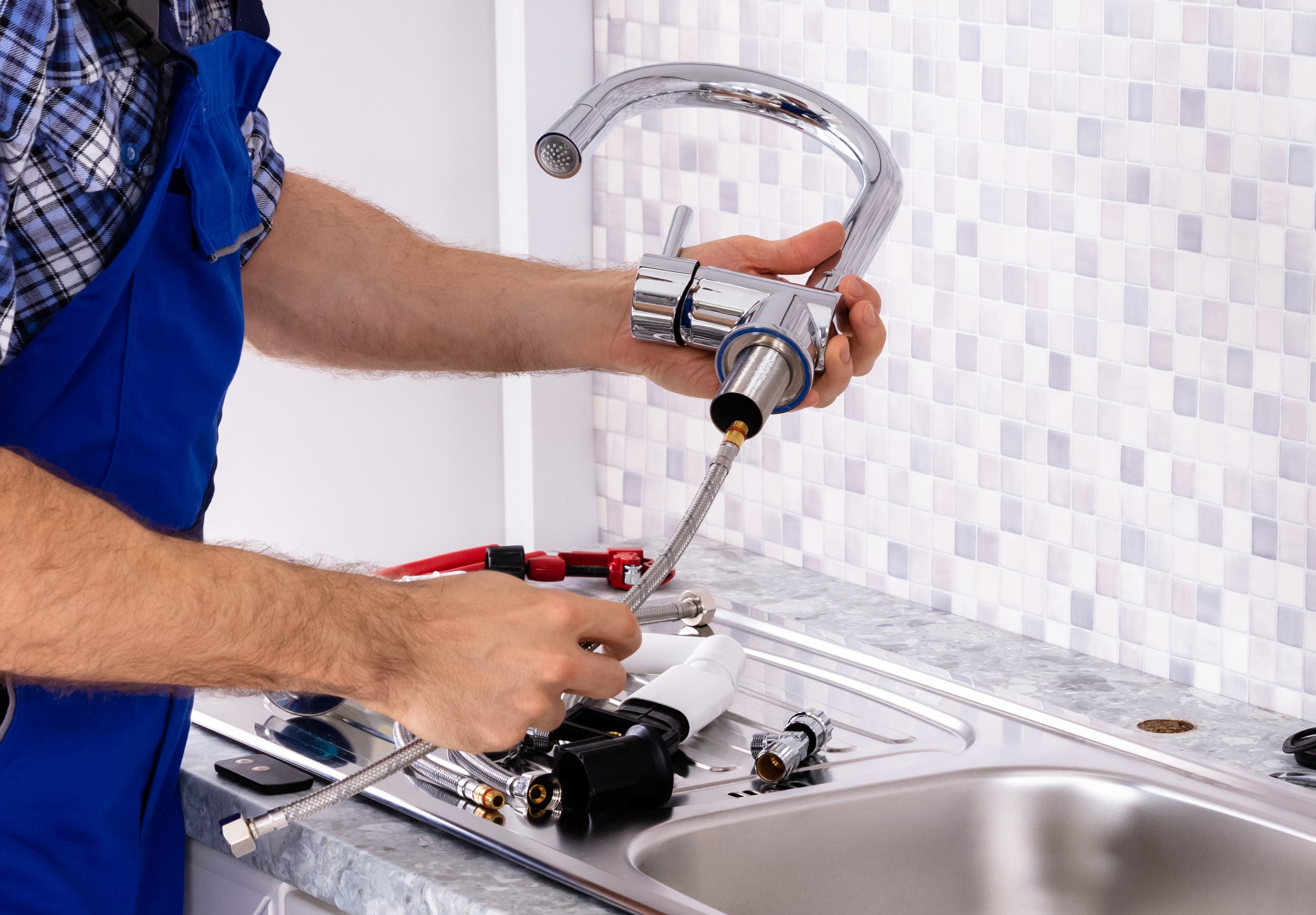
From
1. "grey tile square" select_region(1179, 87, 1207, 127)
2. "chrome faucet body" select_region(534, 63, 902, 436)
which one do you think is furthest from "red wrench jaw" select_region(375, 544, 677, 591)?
"grey tile square" select_region(1179, 87, 1207, 127)

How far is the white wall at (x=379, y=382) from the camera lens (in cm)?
157

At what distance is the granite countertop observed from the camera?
2.91 ft

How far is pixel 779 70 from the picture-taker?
145 centimetres

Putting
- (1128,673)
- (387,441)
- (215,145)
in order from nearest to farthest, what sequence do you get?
(215,145), (1128,673), (387,441)

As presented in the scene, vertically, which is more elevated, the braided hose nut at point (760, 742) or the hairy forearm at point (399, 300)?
the hairy forearm at point (399, 300)

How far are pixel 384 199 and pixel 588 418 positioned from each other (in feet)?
1.03

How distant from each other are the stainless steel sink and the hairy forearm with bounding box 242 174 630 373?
0.90 ft

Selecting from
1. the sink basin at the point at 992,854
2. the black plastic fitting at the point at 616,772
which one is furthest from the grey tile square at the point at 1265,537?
the black plastic fitting at the point at 616,772

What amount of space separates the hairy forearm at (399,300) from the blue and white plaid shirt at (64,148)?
276mm

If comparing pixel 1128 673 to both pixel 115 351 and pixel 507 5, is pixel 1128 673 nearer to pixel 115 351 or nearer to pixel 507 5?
pixel 115 351

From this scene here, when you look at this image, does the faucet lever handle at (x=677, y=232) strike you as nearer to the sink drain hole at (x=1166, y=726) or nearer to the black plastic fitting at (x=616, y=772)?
the black plastic fitting at (x=616, y=772)

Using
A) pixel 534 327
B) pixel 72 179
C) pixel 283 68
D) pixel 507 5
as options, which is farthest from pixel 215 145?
pixel 507 5

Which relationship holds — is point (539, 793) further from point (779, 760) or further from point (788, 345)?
point (788, 345)

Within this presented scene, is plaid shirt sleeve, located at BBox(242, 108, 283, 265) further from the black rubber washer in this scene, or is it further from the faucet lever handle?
the black rubber washer
